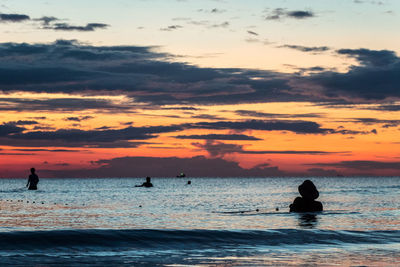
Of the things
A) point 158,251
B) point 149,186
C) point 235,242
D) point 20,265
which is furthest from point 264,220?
point 149,186

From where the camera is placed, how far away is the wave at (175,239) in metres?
30.7

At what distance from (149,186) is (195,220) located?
429 ft

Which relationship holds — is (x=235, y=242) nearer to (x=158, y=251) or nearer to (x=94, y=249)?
(x=158, y=251)

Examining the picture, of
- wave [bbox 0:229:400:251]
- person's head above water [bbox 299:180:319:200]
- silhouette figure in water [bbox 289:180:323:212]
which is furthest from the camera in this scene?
silhouette figure in water [bbox 289:180:323:212]

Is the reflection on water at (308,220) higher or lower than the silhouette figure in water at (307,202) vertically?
lower

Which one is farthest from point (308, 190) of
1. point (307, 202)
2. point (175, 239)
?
point (175, 239)

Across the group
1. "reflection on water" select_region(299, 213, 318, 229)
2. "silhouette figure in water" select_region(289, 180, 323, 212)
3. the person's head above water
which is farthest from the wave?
"silhouette figure in water" select_region(289, 180, 323, 212)

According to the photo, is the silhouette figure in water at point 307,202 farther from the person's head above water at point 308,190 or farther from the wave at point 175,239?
the wave at point 175,239

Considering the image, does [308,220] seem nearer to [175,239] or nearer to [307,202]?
[307,202]

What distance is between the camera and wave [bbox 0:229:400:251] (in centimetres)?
3072

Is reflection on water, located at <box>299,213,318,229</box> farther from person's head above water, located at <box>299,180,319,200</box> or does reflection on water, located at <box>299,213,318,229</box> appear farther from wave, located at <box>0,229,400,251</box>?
wave, located at <box>0,229,400,251</box>

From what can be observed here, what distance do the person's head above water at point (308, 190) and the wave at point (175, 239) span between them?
18.7m

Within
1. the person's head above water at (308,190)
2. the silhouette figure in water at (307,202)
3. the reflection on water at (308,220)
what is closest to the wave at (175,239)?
the reflection on water at (308,220)

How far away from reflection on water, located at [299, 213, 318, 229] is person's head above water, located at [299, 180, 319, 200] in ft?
10.5
